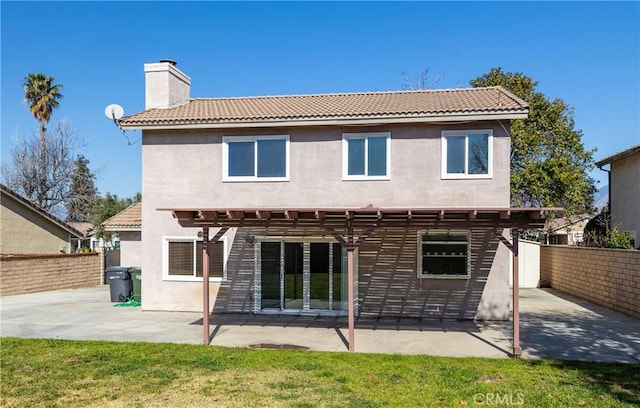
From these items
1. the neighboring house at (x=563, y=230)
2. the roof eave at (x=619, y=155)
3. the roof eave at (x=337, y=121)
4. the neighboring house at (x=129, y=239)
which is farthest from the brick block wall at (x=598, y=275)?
the neighboring house at (x=129, y=239)

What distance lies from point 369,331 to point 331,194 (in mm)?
4152

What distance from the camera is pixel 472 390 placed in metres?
8.10

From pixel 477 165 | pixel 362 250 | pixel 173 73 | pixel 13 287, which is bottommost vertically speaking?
pixel 13 287

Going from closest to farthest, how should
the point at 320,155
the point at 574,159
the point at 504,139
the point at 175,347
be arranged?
the point at 175,347, the point at 504,139, the point at 320,155, the point at 574,159

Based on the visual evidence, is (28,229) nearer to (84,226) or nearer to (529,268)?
(84,226)

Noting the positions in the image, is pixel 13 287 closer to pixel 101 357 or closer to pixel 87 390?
pixel 101 357

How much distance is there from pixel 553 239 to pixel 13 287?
112 feet

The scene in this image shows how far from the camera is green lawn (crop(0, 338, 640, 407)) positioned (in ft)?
25.4

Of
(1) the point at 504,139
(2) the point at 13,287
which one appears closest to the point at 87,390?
(1) the point at 504,139

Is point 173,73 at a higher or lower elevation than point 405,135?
higher

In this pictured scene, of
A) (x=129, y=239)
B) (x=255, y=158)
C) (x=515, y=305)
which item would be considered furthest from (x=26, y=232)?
(x=515, y=305)

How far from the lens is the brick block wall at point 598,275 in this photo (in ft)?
49.9

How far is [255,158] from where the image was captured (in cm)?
1572

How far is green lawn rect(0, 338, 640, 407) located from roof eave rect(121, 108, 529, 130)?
673cm
